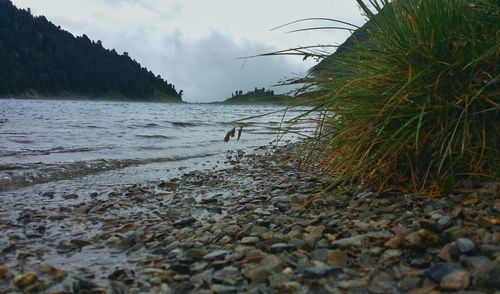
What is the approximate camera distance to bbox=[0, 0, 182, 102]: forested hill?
147500mm

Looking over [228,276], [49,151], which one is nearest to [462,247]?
[228,276]

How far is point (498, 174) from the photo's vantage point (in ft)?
10.6

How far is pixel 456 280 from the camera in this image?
6.10 ft

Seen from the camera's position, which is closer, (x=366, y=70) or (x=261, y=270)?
(x=261, y=270)

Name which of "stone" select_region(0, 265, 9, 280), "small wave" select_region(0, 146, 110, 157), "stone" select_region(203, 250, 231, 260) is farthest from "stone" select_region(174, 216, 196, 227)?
"small wave" select_region(0, 146, 110, 157)

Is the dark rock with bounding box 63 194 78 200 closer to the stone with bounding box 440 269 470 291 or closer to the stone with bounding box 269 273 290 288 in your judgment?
the stone with bounding box 269 273 290 288

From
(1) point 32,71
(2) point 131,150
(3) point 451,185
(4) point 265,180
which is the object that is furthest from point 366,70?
(1) point 32,71

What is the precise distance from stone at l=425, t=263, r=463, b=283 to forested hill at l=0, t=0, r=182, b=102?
504ft

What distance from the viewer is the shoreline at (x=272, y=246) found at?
2109 millimetres

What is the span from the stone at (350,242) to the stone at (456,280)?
633mm

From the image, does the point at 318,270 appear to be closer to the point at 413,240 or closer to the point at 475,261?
the point at 413,240

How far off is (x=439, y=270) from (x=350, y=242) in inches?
24.4

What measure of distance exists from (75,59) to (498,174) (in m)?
188

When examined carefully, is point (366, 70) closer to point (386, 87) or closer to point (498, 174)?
Result: point (386, 87)
